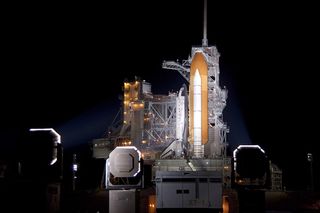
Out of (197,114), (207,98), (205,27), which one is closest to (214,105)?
(207,98)

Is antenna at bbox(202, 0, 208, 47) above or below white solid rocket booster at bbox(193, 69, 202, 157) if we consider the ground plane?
above

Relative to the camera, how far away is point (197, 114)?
6606 cm

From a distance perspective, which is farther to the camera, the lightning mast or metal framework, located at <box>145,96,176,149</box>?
metal framework, located at <box>145,96,176,149</box>

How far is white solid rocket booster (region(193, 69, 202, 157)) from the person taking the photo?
65688mm

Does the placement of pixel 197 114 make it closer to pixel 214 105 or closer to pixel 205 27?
pixel 214 105

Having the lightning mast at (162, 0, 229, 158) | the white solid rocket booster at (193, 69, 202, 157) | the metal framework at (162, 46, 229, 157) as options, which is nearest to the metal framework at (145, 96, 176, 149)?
the lightning mast at (162, 0, 229, 158)

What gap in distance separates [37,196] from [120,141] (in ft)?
224

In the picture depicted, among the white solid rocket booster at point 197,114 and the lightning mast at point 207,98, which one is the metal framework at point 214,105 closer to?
the lightning mast at point 207,98

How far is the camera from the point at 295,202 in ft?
165

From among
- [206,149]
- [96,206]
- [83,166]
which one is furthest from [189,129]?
[83,166]

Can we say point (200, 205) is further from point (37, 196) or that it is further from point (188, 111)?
point (188, 111)

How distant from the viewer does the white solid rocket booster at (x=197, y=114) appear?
65.7 m

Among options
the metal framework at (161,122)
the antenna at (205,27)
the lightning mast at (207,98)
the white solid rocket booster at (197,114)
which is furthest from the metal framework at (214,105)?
the metal framework at (161,122)

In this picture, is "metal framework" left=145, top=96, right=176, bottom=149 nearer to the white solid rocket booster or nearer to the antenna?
the antenna
